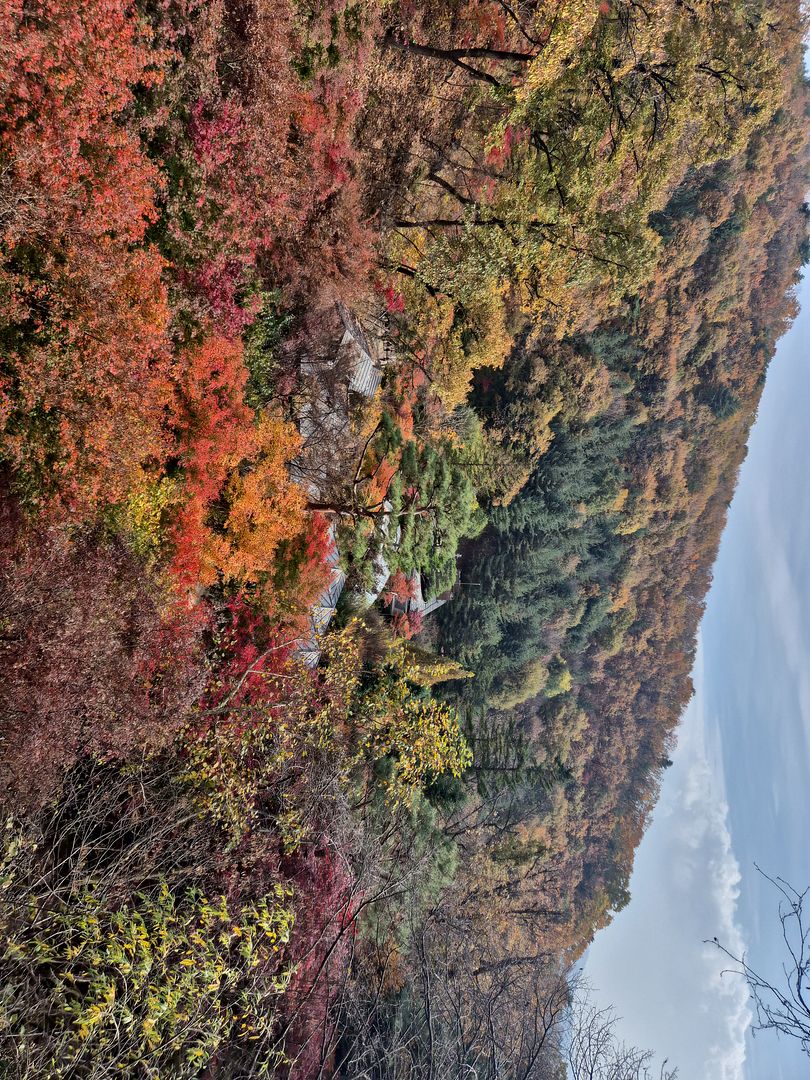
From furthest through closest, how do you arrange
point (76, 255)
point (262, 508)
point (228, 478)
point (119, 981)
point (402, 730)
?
1. point (402, 730)
2. point (262, 508)
3. point (228, 478)
4. point (76, 255)
5. point (119, 981)

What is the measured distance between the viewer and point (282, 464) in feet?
38.8

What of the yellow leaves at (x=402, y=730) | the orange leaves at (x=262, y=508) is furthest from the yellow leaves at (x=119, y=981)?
the yellow leaves at (x=402, y=730)

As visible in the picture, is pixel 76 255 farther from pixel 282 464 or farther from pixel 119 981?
pixel 119 981

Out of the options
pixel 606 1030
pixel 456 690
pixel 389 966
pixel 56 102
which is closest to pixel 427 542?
pixel 456 690

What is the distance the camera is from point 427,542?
1870cm

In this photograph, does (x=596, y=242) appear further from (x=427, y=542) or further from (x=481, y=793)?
(x=481, y=793)

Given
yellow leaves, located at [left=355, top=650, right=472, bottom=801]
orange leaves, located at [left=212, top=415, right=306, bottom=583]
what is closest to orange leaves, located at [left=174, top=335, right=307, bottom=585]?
orange leaves, located at [left=212, top=415, right=306, bottom=583]

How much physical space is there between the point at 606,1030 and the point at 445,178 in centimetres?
2018

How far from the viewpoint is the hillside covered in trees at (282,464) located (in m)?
6.98

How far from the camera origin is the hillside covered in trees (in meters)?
6.98

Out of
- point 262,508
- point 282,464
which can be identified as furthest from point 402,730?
point 282,464

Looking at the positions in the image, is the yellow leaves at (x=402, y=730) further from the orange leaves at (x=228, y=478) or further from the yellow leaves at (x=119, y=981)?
the yellow leaves at (x=119, y=981)

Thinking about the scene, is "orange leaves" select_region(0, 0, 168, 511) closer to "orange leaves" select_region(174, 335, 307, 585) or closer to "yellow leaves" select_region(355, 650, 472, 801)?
"orange leaves" select_region(174, 335, 307, 585)

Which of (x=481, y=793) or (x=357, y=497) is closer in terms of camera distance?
(x=357, y=497)
